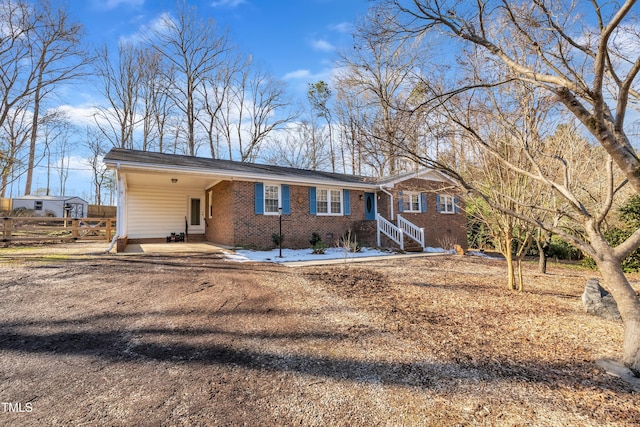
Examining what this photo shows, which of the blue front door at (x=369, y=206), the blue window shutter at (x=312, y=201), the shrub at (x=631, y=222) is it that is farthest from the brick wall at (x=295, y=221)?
the shrub at (x=631, y=222)

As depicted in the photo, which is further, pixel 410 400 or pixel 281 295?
pixel 281 295

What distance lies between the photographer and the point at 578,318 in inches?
162

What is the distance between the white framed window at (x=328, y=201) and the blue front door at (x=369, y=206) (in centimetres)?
158

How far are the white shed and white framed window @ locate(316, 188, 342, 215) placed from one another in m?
23.8

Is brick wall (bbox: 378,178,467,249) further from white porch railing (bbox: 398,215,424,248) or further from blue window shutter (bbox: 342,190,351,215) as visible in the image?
blue window shutter (bbox: 342,190,351,215)

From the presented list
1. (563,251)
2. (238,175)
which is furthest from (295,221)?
(563,251)

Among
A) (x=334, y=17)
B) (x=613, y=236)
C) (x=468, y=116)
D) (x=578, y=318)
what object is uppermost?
(x=334, y=17)

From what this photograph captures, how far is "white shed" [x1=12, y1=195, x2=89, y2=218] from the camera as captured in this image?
83.7 feet

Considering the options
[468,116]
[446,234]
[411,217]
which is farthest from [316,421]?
[446,234]

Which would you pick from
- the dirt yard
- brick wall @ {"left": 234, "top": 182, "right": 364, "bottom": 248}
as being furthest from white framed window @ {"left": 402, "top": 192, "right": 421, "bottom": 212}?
the dirt yard

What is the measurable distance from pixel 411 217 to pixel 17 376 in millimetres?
14248

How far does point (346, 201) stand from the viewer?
13.4m

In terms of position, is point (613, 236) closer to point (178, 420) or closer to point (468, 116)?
point (468, 116)

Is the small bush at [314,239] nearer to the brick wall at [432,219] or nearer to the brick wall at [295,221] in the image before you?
the brick wall at [295,221]
